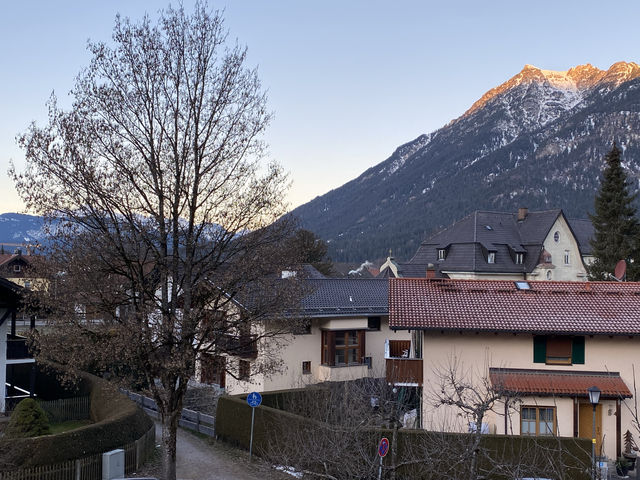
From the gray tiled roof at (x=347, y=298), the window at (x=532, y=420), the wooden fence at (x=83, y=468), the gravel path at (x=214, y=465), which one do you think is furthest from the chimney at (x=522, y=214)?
the wooden fence at (x=83, y=468)

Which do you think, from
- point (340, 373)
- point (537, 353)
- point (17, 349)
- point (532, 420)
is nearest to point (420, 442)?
point (532, 420)

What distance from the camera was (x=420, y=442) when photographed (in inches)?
637

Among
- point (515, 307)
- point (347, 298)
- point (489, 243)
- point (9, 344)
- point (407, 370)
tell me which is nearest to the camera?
point (407, 370)

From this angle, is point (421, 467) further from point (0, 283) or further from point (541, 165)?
point (541, 165)

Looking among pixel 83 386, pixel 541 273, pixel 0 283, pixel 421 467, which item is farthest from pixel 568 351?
pixel 541 273

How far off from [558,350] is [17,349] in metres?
20.3

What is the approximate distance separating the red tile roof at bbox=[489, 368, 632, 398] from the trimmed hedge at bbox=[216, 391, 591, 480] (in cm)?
258

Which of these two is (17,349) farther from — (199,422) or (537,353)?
(537,353)

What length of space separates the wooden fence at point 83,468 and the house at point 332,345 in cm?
974

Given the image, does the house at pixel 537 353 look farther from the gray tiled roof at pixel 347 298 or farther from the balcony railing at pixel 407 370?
the gray tiled roof at pixel 347 298

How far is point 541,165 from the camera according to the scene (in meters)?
200

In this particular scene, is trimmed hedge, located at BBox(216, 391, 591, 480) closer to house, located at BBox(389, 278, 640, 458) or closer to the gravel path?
the gravel path

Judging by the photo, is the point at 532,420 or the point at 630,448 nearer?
the point at 630,448

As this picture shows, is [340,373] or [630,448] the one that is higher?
[340,373]
